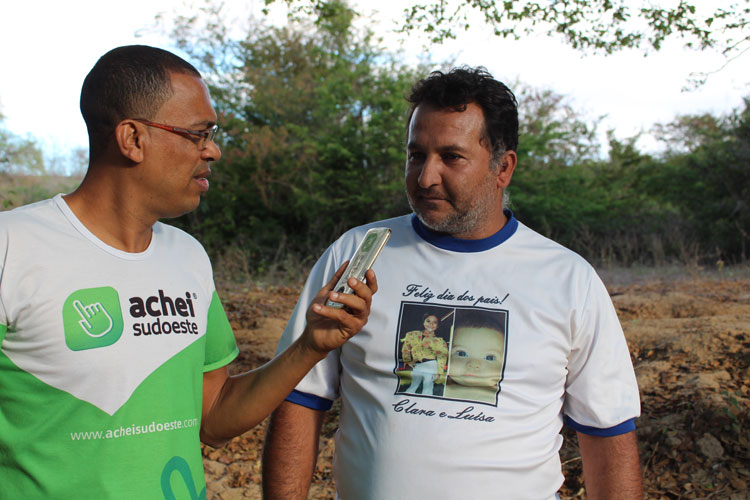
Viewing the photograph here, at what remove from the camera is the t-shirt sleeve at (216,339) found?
2.11 m

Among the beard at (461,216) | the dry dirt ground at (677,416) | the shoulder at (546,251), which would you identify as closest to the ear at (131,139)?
the beard at (461,216)

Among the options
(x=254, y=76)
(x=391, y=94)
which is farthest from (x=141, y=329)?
(x=254, y=76)

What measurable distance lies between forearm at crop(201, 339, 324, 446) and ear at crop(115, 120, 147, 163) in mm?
733

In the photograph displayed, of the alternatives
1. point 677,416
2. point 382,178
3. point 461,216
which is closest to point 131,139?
point 461,216

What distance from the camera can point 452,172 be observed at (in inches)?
105

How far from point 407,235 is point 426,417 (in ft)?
2.42

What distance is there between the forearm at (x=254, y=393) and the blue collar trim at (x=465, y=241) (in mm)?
777

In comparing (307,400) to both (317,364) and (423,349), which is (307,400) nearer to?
(317,364)

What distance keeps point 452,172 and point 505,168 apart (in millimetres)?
317

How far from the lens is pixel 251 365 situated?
5914 mm

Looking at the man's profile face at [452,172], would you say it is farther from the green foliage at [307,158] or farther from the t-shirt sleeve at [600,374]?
the green foliage at [307,158]

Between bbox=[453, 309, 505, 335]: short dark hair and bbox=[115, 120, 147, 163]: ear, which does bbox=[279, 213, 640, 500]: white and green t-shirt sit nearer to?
bbox=[453, 309, 505, 335]: short dark hair

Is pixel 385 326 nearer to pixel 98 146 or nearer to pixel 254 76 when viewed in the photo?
pixel 98 146

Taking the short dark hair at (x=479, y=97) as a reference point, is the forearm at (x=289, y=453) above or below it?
below
